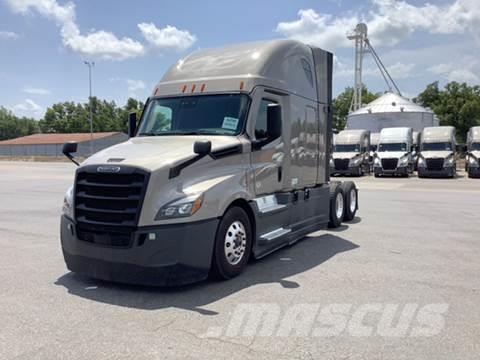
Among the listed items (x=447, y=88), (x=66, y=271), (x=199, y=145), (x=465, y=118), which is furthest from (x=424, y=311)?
(x=447, y=88)

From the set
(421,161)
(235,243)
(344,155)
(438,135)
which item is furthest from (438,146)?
(235,243)

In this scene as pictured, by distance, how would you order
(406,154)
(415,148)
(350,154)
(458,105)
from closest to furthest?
1. (406,154)
2. (350,154)
3. (415,148)
4. (458,105)

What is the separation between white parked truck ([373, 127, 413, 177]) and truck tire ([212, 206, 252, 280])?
78.7 feet

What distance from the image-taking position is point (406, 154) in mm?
28469

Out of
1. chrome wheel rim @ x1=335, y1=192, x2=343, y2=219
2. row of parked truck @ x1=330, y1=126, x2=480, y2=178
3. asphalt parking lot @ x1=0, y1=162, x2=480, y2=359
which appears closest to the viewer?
asphalt parking lot @ x1=0, y1=162, x2=480, y2=359

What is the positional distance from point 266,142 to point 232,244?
1648mm

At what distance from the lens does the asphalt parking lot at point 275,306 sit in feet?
12.7

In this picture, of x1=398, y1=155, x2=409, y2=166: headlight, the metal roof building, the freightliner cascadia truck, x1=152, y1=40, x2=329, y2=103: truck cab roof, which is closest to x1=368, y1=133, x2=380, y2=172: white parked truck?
x1=398, y1=155, x2=409, y2=166: headlight

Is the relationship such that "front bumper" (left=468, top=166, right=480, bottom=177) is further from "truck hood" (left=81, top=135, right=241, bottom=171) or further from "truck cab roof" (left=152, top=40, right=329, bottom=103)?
"truck hood" (left=81, top=135, right=241, bottom=171)

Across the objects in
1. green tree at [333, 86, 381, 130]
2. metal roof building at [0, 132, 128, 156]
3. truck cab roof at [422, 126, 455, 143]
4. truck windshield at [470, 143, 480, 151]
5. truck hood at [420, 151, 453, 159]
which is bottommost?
truck hood at [420, 151, 453, 159]

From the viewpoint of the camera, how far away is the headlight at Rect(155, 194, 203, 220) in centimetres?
511

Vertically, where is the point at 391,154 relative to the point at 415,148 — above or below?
below

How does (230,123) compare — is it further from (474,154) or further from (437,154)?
(474,154)

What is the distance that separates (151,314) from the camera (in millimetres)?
4680
